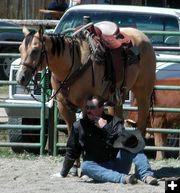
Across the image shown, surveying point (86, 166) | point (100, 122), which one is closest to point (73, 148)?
point (86, 166)

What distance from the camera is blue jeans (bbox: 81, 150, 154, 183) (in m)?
8.10

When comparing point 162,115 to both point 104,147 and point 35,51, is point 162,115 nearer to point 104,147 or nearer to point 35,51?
point 104,147

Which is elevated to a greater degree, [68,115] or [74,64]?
[74,64]

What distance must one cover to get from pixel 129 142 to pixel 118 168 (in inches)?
13.3

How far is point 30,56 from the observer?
26.9 ft

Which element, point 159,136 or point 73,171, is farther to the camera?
point 159,136

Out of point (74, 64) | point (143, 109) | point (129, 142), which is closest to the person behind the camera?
point (129, 142)

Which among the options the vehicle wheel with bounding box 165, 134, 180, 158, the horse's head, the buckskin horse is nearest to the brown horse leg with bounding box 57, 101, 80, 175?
the buckskin horse

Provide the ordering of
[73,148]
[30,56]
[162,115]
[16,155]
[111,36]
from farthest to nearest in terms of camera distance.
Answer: [162,115] → [16,155] → [111,36] → [73,148] → [30,56]

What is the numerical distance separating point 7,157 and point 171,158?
2070mm

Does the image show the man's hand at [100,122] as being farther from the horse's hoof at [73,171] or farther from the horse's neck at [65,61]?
the horse's hoof at [73,171]

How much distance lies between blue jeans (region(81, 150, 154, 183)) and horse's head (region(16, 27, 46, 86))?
1.06 meters

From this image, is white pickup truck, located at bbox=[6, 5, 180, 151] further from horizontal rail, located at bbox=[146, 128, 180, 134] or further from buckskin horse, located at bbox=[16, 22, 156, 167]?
buckskin horse, located at bbox=[16, 22, 156, 167]

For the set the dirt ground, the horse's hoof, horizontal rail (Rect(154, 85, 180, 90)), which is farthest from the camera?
horizontal rail (Rect(154, 85, 180, 90))
